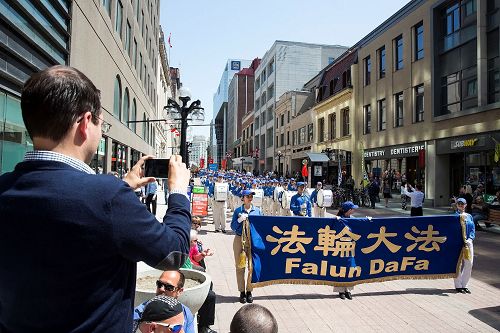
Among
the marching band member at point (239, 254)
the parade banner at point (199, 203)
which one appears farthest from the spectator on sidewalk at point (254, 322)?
the parade banner at point (199, 203)

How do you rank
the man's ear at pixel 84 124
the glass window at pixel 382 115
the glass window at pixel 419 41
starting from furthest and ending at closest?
the glass window at pixel 382 115 < the glass window at pixel 419 41 < the man's ear at pixel 84 124

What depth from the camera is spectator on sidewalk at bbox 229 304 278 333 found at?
236 cm

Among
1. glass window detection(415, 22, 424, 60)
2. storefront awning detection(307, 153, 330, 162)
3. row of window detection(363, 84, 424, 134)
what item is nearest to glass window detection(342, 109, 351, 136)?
row of window detection(363, 84, 424, 134)

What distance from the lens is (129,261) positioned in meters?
1.57

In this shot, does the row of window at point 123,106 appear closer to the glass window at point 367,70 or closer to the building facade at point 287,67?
the glass window at point 367,70

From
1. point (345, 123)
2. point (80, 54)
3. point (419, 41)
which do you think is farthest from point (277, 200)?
point (345, 123)

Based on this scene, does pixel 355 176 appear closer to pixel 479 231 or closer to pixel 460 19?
pixel 460 19

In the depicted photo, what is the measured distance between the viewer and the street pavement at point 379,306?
5797mm

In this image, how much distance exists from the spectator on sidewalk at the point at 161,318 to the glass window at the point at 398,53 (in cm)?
2877

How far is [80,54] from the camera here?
13992 millimetres

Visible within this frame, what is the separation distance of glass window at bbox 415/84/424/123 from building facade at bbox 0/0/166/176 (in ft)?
62.2

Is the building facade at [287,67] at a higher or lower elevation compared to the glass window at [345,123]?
higher

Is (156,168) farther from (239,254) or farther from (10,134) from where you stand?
(10,134)

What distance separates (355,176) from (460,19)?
49.0 ft
